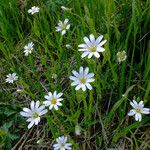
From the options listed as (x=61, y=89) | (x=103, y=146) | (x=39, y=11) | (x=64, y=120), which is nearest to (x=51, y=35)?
(x=39, y=11)

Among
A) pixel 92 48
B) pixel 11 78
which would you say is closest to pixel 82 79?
pixel 92 48

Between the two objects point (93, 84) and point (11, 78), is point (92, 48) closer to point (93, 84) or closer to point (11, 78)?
point (93, 84)

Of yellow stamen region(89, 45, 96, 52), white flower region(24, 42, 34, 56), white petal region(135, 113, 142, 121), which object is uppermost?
white flower region(24, 42, 34, 56)

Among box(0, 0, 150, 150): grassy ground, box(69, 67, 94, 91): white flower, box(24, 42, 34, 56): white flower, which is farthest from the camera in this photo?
box(24, 42, 34, 56): white flower

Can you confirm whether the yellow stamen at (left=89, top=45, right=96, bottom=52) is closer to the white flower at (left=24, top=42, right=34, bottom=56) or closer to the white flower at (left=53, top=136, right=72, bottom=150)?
the white flower at (left=53, top=136, right=72, bottom=150)

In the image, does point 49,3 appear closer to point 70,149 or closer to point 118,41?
point 118,41

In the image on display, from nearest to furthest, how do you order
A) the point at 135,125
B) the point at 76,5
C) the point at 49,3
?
1. the point at 135,125
2. the point at 76,5
3. the point at 49,3

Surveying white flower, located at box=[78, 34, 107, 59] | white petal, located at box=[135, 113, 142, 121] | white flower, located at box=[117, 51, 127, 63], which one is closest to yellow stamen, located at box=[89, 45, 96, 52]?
white flower, located at box=[78, 34, 107, 59]

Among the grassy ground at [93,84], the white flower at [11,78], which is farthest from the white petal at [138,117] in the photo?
the white flower at [11,78]
